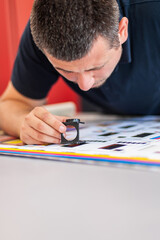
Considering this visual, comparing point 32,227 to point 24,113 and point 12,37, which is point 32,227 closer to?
point 24,113

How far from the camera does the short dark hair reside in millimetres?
683

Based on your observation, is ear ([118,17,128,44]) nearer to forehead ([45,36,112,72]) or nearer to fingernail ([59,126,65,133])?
forehead ([45,36,112,72])

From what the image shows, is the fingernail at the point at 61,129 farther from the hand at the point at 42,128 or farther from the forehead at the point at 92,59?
the forehead at the point at 92,59

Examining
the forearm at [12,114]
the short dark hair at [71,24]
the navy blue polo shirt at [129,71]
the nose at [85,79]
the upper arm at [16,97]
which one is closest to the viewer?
the short dark hair at [71,24]

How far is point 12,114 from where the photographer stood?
3.59 ft

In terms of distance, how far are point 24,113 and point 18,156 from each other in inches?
15.9

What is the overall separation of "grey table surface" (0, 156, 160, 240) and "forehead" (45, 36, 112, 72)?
0.81ft

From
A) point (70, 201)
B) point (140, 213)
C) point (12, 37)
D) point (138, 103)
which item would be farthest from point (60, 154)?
point (12, 37)

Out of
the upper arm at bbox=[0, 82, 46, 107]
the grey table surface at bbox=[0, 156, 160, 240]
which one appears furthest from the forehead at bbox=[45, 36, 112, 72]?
the upper arm at bbox=[0, 82, 46, 107]

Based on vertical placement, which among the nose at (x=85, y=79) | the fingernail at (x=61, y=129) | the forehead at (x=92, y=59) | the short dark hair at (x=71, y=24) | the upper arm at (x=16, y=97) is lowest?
the fingernail at (x=61, y=129)

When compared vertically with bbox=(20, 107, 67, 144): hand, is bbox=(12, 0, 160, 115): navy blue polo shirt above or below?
above

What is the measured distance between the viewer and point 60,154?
65 cm

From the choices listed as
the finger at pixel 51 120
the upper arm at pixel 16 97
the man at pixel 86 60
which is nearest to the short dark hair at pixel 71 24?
the man at pixel 86 60

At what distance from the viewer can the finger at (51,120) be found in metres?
0.77
